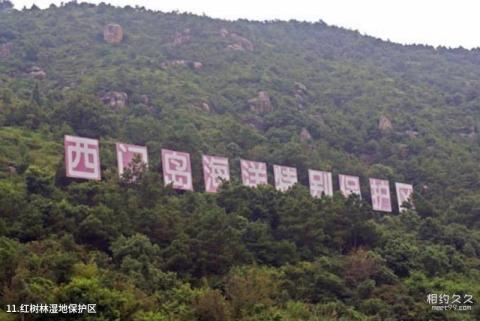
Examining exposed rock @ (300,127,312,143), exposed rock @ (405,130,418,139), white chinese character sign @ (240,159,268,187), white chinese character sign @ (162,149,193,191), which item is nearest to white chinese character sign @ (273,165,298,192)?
white chinese character sign @ (240,159,268,187)

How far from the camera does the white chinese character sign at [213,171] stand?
27.0 meters

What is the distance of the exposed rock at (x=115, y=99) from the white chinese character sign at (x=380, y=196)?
18379mm

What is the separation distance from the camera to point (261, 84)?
183 ft

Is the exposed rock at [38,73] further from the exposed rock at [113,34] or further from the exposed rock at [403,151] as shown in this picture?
the exposed rock at [403,151]

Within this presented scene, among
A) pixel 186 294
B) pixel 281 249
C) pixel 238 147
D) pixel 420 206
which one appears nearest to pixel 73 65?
pixel 238 147

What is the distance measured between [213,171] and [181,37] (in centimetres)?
3664

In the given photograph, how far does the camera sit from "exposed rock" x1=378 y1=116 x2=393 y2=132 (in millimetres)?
48750

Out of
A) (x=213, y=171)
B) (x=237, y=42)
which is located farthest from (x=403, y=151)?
(x=237, y=42)

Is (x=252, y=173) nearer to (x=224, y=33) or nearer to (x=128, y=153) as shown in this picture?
(x=128, y=153)

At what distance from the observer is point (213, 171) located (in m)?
27.1

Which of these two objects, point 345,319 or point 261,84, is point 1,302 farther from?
point 261,84

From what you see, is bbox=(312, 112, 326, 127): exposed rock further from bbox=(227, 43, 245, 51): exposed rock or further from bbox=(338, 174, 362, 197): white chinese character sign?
bbox=(338, 174, 362, 197): white chinese character sign

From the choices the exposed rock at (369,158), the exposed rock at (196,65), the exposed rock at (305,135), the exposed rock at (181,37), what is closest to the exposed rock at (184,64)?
the exposed rock at (196,65)

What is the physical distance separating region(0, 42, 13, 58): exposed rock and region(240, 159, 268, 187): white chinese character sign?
94.0ft
